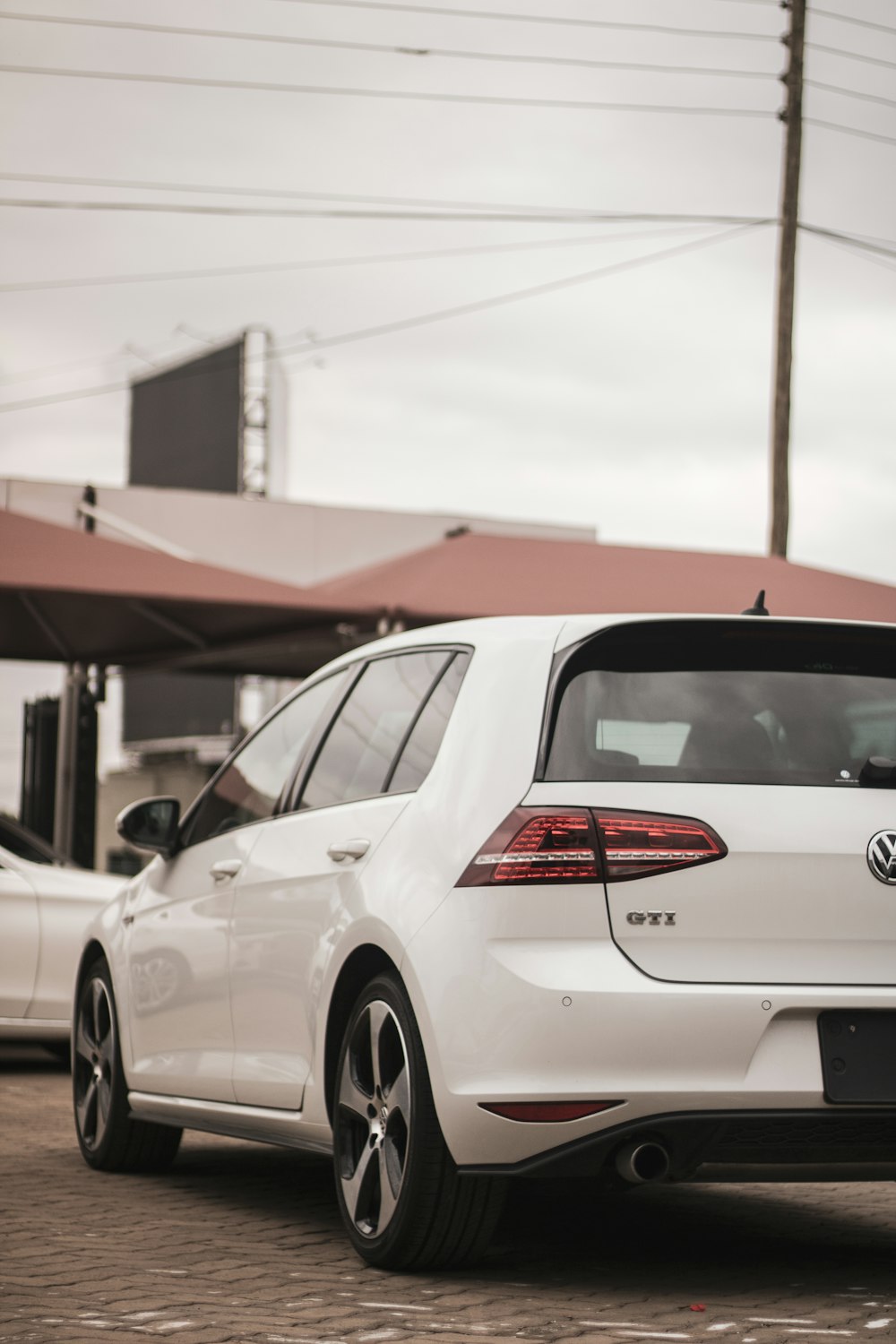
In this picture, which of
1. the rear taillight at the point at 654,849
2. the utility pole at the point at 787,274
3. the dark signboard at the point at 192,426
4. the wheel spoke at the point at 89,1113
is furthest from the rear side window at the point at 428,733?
the dark signboard at the point at 192,426

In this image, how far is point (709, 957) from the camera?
15.2 feet

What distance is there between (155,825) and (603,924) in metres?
2.74

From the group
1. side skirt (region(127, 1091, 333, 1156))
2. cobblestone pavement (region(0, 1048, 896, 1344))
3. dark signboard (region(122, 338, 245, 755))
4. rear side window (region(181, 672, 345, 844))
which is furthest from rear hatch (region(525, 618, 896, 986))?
dark signboard (region(122, 338, 245, 755))

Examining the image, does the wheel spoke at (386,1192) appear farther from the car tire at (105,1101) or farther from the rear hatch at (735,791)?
the car tire at (105,1101)

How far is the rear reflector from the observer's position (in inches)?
180

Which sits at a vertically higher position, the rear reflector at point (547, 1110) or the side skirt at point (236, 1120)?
the rear reflector at point (547, 1110)

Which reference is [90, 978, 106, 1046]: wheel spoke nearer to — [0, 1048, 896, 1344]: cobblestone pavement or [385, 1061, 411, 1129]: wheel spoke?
[0, 1048, 896, 1344]: cobblestone pavement

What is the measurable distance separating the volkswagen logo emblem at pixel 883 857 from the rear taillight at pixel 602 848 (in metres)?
0.36

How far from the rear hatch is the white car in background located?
19.4 ft

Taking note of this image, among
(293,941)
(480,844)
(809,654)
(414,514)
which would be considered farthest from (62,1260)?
(414,514)

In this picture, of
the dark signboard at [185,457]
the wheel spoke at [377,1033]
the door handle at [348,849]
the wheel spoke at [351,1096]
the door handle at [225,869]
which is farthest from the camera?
the dark signboard at [185,457]

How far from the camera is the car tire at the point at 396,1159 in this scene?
4.86 metres

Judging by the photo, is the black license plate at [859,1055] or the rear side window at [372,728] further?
the rear side window at [372,728]

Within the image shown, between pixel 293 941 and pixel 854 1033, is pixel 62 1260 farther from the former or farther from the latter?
pixel 854 1033
